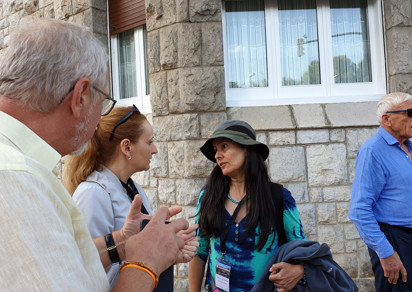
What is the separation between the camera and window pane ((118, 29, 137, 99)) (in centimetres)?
573

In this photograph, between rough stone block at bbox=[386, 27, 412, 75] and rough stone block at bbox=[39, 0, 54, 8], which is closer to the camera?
rough stone block at bbox=[386, 27, 412, 75]

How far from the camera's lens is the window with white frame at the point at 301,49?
16.1 ft

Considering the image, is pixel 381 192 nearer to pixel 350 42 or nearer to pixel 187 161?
pixel 187 161

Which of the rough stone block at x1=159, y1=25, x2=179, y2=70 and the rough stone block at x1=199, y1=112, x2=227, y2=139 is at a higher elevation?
the rough stone block at x1=159, y1=25, x2=179, y2=70

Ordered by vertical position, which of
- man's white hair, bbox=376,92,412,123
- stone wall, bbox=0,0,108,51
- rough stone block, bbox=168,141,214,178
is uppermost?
stone wall, bbox=0,0,108,51

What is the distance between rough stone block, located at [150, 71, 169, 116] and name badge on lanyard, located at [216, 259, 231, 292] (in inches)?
108

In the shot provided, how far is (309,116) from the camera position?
454 cm

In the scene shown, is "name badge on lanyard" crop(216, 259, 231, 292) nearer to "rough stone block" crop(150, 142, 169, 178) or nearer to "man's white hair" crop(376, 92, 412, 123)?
"man's white hair" crop(376, 92, 412, 123)

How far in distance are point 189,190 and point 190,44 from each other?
69.0 inches

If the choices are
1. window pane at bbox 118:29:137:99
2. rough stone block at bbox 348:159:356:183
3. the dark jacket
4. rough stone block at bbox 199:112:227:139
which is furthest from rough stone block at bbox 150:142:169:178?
the dark jacket

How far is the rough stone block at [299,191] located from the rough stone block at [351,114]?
81 cm

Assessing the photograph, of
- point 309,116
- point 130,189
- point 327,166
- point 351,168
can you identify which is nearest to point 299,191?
point 327,166

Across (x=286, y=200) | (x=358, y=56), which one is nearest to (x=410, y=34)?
(x=358, y=56)

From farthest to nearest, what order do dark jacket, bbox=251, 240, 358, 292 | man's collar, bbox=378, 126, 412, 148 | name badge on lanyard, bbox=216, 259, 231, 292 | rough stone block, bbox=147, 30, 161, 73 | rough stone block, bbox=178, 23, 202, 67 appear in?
rough stone block, bbox=147, 30, 161, 73 → rough stone block, bbox=178, 23, 202, 67 → man's collar, bbox=378, 126, 412, 148 → name badge on lanyard, bbox=216, 259, 231, 292 → dark jacket, bbox=251, 240, 358, 292
